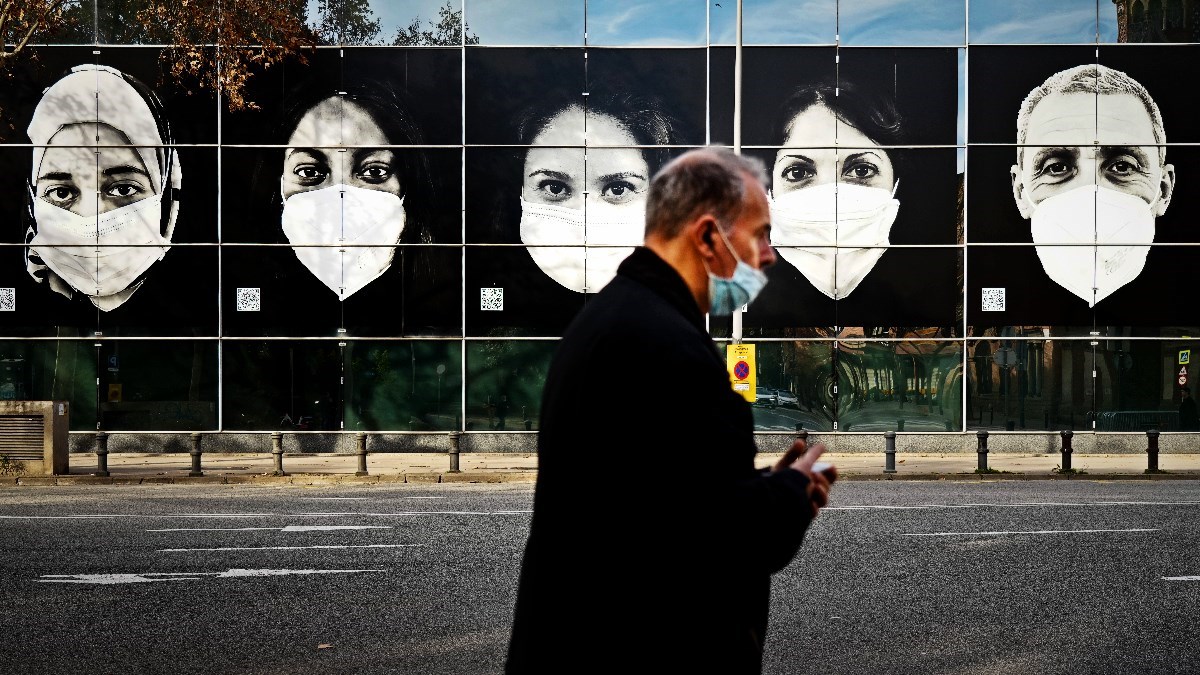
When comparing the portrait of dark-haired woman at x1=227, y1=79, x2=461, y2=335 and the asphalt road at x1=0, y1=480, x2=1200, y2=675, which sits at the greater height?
the portrait of dark-haired woman at x1=227, y1=79, x2=461, y2=335

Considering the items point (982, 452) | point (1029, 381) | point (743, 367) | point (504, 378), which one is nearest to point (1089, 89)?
point (1029, 381)

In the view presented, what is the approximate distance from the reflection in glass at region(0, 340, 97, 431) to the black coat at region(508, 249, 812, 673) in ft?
79.6

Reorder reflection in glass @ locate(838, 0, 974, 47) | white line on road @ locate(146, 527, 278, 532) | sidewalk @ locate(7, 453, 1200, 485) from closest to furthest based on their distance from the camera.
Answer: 1. white line on road @ locate(146, 527, 278, 532)
2. sidewalk @ locate(7, 453, 1200, 485)
3. reflection in glass @ locate(838, 0, 974, 47)

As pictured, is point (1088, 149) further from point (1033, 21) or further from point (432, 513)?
point (432, 513)

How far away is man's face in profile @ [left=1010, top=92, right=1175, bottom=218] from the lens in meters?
24.7

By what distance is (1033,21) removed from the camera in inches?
973

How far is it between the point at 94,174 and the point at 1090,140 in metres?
19.7

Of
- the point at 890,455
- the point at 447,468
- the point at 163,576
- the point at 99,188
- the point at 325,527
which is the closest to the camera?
the point at 163,576

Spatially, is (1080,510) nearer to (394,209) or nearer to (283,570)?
(283,570)

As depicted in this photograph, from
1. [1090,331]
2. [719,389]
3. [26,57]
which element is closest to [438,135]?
[26,57]

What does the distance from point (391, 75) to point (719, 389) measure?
2317cm

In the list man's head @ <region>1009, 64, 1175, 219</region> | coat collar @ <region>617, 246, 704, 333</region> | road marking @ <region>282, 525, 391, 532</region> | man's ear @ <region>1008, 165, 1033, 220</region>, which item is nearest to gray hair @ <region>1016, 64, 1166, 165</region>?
man's head @ <region>1009, 64, 1175, 219</region>

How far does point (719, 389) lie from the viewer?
249 cm

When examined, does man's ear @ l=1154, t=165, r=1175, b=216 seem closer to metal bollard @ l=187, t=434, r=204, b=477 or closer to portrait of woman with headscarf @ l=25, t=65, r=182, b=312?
metal bollard @ l=187, t=434, r=204, b=477
